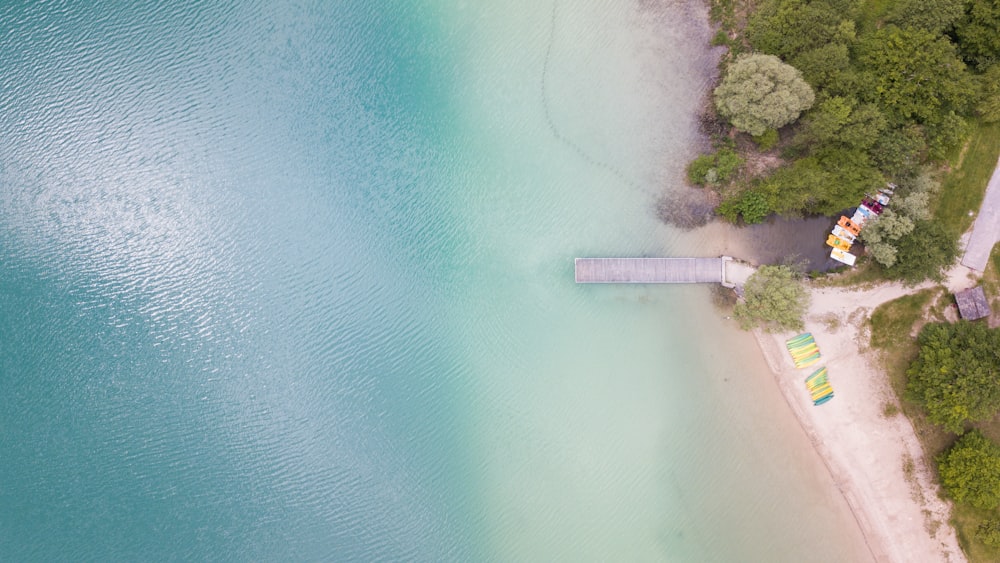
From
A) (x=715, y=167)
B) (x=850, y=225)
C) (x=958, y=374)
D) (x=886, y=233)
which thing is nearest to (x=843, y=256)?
(x=850, y=225)

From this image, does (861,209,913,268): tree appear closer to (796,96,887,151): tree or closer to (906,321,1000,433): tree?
(796,96,887,151): tree

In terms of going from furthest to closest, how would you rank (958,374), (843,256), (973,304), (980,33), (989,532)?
(843,256)
(973,304)
(989,532)
(980,33)
(958,374)

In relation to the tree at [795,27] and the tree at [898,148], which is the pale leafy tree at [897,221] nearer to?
the tree at [898,148]

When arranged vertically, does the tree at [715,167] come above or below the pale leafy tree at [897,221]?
above

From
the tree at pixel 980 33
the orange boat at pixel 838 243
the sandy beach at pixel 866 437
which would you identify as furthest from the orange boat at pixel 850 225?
the tree at pixel 980 33

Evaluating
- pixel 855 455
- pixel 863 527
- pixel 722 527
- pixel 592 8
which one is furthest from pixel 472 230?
pixel 863 527

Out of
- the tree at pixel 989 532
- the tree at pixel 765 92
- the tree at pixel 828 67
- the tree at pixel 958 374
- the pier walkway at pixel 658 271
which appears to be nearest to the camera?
the tree at pixel 958 374

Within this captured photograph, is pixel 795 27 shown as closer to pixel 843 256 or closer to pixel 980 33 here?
pixel 980 33
